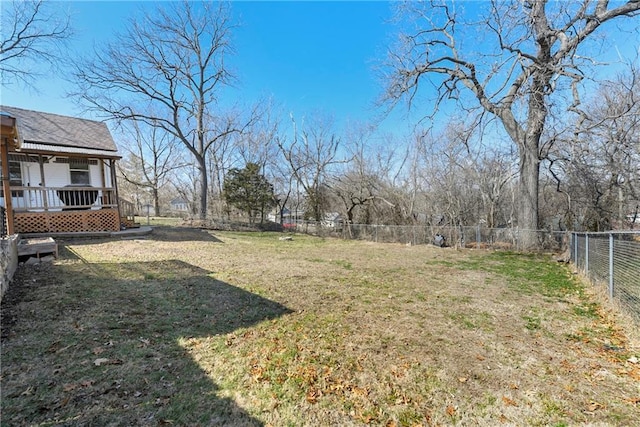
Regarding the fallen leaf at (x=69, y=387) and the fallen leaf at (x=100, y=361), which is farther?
the fallen leaf at (x=100, y=361)

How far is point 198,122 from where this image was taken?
60.9ft

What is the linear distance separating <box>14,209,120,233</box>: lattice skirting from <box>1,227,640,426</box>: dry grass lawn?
4.63 m

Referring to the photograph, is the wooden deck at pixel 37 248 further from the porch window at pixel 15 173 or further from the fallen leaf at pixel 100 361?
the porch window at pixel 15 173

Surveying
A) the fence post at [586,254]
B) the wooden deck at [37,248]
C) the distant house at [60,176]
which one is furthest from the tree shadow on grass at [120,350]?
the fence post at [586,254]

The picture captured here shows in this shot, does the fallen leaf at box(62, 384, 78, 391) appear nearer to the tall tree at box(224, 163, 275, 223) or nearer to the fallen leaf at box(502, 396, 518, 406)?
the fallen leaf at box(502, 396, 518, 406)

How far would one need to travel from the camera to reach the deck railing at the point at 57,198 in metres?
9.03

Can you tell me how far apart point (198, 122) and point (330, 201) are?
10.7 metres

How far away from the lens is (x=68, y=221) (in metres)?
9.43

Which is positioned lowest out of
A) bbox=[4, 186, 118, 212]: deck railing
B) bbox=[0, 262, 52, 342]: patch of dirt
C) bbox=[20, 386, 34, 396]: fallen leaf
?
bbox=[20, 386, 34, 396]: fallen leaf

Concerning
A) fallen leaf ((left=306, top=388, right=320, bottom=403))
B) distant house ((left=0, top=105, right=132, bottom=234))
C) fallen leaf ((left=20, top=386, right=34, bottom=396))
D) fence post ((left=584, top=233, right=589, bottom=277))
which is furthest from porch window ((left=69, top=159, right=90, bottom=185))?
fence post ((left=584, top=233, right=589, bottom=277))

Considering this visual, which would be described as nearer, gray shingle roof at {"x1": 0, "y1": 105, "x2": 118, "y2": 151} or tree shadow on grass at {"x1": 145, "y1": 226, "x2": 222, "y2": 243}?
gray shingle roof at {"x1": 0, "y1": 105, "x2": 118, "y2": 151}

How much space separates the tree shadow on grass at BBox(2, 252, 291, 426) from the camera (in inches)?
85.0

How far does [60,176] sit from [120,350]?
11636 mm

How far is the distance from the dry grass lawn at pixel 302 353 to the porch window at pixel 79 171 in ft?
24.2
